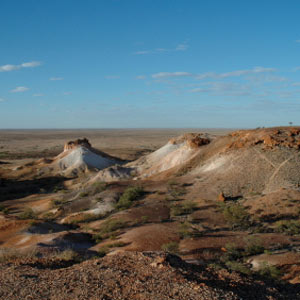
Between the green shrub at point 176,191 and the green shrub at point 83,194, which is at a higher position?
the green shrub at point 176,191

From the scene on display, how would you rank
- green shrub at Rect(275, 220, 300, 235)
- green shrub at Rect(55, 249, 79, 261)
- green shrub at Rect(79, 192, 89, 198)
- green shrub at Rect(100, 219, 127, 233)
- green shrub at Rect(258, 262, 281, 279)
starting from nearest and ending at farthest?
1. green shrub at Rect(258, 262, 281, 279)
2. green shrub at Rect(55, 249, 79, 261)
3. green shrub at Rect(275, 220, 300, 235)
4. green shrub at Rect(100, 219, 127, 233)
5. green shrub at Rect(79, 192, 89, 198)

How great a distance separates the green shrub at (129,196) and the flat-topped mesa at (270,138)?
295 inches

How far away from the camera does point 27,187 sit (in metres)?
32.0

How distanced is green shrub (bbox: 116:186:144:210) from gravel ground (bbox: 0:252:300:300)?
10.2 m

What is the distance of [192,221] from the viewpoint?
15.0m

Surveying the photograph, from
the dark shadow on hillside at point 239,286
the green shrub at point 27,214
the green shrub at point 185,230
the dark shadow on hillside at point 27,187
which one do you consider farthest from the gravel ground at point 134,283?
the dark shadow on hillside at point 27,187

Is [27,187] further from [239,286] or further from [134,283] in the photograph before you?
[239,286]

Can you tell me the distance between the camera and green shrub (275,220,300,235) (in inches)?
531

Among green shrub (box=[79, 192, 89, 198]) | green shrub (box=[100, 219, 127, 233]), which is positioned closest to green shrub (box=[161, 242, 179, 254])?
green shrub (box=[100, 219, 127, 233])

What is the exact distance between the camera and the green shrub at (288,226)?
13495 mm

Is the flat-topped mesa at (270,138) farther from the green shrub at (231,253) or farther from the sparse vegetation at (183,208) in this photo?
the green shrub at (231,253)

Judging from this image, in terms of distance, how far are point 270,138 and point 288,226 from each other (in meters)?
9.24

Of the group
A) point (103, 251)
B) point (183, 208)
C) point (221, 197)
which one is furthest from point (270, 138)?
point (103, 251)

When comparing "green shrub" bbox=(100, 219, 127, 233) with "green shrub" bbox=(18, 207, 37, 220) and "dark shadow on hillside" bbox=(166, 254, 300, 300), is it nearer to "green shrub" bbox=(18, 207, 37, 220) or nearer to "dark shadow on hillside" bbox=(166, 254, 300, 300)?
"green shrub" bbox=(18, 207, 37, 220)
